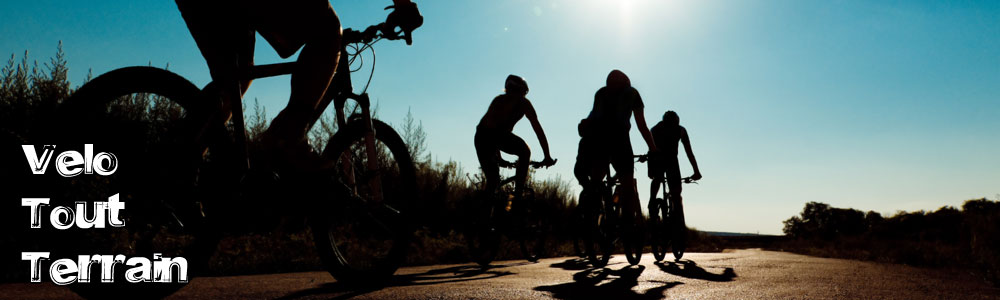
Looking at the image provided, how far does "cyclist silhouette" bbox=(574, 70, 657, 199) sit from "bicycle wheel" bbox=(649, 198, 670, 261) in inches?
46.7

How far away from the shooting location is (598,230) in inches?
247

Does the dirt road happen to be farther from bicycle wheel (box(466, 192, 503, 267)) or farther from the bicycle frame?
bicycle wheel (box(466, 192, 503, 267))

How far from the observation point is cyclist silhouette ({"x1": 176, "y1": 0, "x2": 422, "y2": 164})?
7.89 ft

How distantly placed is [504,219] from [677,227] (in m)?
2.56

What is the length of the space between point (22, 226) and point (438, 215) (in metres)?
7.53

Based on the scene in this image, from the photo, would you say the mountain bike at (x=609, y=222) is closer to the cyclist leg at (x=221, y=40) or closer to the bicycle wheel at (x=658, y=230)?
the bicycle wheel at (x=658, y=230)

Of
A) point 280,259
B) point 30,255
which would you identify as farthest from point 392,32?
point 280,259

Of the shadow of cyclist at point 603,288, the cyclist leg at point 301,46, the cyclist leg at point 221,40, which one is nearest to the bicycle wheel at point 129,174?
the cyclist leg at point 221,40

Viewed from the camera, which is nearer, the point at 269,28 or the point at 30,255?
the point at 30,255

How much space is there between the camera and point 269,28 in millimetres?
2557

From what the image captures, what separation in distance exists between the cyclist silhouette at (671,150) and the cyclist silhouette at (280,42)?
5382mm

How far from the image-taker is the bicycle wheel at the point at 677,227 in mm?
7637

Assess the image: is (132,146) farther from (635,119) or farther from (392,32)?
(635,119)

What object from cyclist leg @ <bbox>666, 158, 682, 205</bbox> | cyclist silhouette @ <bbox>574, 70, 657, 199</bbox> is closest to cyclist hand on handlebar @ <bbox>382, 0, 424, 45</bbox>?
cyclist silhouette @ <bbox>574, 70, 657, 199</bbox>
